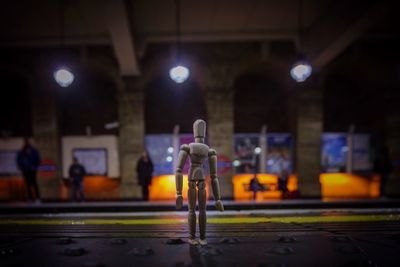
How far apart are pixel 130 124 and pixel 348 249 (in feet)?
29.7

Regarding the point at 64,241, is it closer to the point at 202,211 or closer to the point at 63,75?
the point at 202,211

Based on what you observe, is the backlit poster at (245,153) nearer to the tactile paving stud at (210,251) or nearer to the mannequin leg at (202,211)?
the mannequin leg at (202,211)

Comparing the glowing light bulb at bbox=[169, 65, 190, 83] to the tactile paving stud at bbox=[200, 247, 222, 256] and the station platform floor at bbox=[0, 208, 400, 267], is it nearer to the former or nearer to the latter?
the station platform floor at bbox=[0, 208, 400, 267]

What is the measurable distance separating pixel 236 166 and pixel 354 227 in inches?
269

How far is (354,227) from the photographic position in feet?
15.8

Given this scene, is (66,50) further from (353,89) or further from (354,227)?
(353,89)

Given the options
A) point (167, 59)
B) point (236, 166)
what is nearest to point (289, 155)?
point (236, 166)

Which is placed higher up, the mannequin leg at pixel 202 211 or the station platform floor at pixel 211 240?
the mannequin leg at pixel 202 211

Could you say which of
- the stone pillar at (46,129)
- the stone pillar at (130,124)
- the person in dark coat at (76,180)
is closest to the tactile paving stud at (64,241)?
the person in dark coat at (76,180)

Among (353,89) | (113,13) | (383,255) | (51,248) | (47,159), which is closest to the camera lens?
(383,255)

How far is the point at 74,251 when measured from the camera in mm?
3549

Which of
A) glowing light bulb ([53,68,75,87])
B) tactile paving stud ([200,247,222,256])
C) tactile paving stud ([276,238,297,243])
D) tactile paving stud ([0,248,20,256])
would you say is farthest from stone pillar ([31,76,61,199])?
tactile paving stud ([276,238,297,243])

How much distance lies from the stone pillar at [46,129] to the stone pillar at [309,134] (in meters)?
9.91

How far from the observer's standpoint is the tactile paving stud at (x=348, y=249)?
351cm
